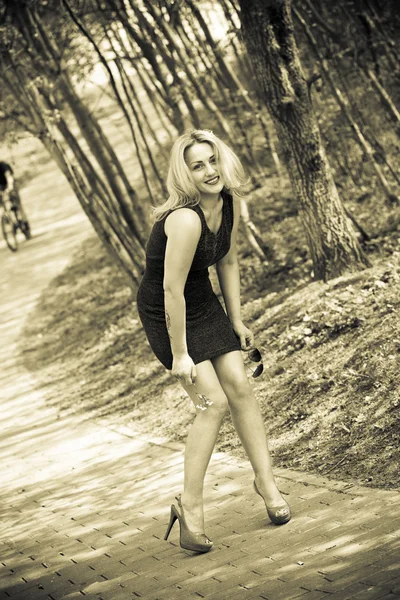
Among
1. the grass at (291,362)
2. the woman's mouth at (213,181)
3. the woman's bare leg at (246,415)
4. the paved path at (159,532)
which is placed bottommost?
the grass at (291,362)

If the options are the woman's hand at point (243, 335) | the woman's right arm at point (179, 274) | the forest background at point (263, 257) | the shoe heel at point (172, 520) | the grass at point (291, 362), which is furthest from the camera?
the forest background at point (263, 257)

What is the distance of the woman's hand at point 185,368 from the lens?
466cm

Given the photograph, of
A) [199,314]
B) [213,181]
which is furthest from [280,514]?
[213,181]

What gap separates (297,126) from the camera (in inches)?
359

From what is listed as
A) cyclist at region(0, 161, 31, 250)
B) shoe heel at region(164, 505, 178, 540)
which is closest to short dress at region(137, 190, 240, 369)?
shoe heel at region(164, 505, 178, 540)

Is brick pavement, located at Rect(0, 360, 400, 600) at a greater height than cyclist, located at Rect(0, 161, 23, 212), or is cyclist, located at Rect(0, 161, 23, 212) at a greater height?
cyclist, located at Rect(0, 161, 23, 212)

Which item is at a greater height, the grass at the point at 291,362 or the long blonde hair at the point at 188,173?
the long blonde hair at the point at 188,173

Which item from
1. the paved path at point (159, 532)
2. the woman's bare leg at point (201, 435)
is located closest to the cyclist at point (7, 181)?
the paved path at point (159, 532)

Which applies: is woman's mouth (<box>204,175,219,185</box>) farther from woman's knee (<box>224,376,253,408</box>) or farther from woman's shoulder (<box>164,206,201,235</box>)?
woman's knee (<box>224,376,253,408</box>)

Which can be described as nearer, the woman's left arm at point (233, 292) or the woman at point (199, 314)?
the woman at point (199, 314)

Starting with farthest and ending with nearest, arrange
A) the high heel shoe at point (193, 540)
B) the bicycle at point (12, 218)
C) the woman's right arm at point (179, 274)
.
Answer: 1. the bicycle at point (12, 218)
2. the high heel shoe at point (193, 540)
3. the woman's right arm at point (179, 274)

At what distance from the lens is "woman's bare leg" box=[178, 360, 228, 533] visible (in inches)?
187

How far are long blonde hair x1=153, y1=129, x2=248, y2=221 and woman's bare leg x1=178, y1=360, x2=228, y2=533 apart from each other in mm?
838

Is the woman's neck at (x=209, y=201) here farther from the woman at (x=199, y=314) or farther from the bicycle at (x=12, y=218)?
the bicycle at (x=12, y=218)
